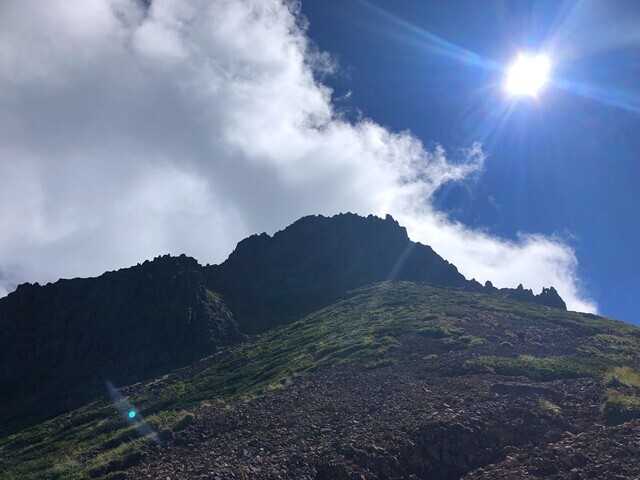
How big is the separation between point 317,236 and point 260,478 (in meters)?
100

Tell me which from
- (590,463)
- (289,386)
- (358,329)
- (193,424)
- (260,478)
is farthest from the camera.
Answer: (358,329)

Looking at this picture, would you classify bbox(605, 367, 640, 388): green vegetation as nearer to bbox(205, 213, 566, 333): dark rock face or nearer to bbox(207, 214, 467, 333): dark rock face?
bbox(205, 213, 566, 333): dark rock face

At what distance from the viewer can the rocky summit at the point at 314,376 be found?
24797 millimetres

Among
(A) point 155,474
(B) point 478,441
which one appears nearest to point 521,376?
(B) point 478,441

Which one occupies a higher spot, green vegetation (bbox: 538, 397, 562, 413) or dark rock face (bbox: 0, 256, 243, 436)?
dark rock face (bbox: 0, 256, 243, 436)

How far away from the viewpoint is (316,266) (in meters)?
114

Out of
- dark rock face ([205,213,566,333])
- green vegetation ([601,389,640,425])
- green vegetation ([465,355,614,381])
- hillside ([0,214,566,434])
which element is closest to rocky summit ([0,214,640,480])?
green vegetation ([601,389,640,425])

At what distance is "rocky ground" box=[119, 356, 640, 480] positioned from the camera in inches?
886

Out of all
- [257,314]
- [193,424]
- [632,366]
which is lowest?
[632,366]

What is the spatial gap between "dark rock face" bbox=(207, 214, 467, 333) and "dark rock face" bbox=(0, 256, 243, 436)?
10697 mm

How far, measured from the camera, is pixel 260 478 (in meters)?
23.2

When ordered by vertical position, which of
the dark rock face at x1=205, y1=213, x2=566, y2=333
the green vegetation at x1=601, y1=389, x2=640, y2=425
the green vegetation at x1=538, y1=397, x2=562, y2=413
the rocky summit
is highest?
the dark rock face at x1=205, y1=213, x2=566, y2=333

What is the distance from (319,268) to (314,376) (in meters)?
70.2

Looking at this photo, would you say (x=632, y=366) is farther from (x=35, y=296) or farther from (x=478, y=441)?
(x=35, y=296)
